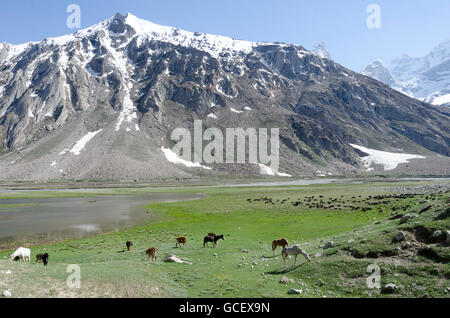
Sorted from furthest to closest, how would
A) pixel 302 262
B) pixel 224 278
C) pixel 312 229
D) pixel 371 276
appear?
pixel 312 229 < pixel 302 262 < pixel 224 278 < pixel 371 276

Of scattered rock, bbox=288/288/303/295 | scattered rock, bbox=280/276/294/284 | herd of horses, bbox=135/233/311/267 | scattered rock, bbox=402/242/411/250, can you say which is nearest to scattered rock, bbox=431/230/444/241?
scattered rock, bbox=402/242/411/250

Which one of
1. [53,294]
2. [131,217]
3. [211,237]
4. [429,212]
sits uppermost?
[429,212]

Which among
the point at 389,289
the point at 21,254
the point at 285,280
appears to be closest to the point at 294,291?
the point at 285,280

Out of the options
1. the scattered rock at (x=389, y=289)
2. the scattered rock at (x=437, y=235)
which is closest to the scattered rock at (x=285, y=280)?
the scattered rock at (x=389, y=289)

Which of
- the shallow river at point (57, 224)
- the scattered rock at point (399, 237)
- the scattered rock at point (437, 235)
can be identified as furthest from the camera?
the shallow river at point (57, 224)

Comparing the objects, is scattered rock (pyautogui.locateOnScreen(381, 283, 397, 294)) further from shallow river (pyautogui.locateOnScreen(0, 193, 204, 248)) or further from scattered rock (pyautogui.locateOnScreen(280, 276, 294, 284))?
shallow river (pyautogui.locateOnScreen(0, 193, 204, 248))

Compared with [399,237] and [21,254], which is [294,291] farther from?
[21,254]

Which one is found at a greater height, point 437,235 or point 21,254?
point 437,235

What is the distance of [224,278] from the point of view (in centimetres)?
1850

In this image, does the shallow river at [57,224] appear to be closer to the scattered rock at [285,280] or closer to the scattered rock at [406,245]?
the scattered rock at [285,280]

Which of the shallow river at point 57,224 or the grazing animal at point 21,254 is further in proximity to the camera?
the shallow river at point 57,224
